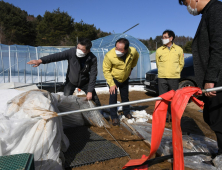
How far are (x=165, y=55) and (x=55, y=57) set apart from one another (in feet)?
7.31

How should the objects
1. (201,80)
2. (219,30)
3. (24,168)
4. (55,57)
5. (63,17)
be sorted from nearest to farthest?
(24,168) < (219,30) < (201,80) < (55,57) < (63,17)

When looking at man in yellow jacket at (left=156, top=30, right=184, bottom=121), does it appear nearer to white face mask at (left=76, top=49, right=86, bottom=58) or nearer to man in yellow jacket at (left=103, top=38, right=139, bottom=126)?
man in yellow jacket at (left=103, top=38, right=139, bottom=126)

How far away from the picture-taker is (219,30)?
1.74m

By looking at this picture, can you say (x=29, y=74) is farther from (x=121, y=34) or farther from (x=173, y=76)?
(x=173, y=76)

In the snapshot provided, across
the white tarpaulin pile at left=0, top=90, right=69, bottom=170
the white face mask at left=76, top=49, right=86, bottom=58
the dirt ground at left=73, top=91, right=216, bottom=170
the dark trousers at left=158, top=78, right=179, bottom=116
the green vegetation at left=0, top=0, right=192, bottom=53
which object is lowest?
the dirt ground at left=73, top=91, right=216, bottom=170

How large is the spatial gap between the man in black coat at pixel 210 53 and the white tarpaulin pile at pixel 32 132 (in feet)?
5.46

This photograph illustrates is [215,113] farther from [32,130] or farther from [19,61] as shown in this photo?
[19,61]

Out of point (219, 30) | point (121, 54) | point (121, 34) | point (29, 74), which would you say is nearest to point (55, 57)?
point (121, 54)

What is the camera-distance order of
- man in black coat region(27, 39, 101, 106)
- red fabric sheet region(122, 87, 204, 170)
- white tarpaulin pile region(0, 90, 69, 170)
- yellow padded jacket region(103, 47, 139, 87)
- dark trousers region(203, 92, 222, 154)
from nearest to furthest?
1. white tarpaulin pile region(0, 90, 69, 170)
2. red fabric sheet region(122, 87, 204, 170)
3. dark trousers region(203, 92, 222, 154)
4. man in black coat region(27, 39, 101, 106)
5. yellow padded jacket region(103, 47, 139, 87)

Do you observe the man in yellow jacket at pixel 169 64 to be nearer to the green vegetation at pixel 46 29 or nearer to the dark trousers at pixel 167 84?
the dark trousers at pixel 167 84

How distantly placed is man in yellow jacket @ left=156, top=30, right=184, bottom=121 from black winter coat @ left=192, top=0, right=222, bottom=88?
1.65m

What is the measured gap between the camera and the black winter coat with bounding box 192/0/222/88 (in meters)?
1.76

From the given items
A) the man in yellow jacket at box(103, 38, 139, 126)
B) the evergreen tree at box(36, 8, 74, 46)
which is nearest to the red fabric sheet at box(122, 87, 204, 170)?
the man in yellow jacket at box(103, 38, 139, 126)

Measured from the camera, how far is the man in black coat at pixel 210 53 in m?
1.77
